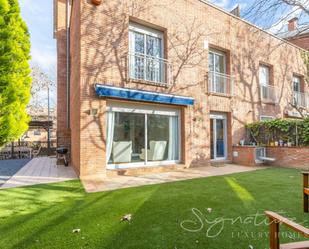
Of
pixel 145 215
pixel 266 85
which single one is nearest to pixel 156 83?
pixel 145 215

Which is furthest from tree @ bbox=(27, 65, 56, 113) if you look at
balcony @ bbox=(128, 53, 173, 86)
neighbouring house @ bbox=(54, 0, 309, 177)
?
balcony @ bbox=(128, 53, 173, 86)

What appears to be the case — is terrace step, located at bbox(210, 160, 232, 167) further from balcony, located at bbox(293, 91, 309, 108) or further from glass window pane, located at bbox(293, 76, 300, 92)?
glass window pane, located at bbox(293, 76, 300, 92)

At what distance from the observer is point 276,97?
47.8 feet

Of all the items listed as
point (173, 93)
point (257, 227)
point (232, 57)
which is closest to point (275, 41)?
point (232, 57)

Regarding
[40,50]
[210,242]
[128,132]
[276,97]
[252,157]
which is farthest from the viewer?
[40,50]

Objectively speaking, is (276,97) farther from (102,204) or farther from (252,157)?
(102,204)

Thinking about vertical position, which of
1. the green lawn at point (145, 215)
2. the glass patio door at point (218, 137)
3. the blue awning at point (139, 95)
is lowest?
the green lawn at point (145, 215)

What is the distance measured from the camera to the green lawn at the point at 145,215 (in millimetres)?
2924

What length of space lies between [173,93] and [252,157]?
4.86 m

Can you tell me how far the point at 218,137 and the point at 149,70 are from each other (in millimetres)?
5027

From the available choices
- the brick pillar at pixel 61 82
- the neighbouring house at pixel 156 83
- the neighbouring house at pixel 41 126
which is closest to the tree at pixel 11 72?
the neighbouring house at pixel 156 83

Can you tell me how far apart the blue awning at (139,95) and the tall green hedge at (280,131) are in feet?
15.1

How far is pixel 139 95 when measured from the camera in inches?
314

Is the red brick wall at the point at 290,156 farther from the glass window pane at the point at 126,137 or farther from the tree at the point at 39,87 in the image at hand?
the tree at the point at 39,87
